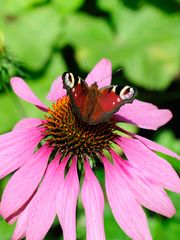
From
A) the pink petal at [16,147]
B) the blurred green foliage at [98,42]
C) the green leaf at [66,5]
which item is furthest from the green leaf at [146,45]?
the pink petal at [16,147]

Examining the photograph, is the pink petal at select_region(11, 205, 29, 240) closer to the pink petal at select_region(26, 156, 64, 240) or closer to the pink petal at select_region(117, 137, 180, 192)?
the pink petal at select_region(26, 156, 64, 240)

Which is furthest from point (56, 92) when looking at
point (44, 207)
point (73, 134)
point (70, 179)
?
point (44, 207)

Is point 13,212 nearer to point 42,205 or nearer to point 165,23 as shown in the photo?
point 42,205

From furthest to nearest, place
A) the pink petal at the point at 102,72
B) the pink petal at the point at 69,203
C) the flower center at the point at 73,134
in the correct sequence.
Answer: the pink petal at the point at 102,72 → the flower center at the point at 73,134 → the pink petal at the point at 69,203

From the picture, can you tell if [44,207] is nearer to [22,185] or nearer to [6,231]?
[22,185]

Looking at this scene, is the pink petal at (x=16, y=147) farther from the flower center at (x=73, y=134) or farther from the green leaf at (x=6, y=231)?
the green leaf at (x=6, y=231)

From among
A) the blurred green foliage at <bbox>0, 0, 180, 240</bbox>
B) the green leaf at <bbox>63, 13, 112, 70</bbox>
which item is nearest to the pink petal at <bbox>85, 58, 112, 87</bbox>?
the blurred green foliage at <bbox>0, 0, 180, 240</bbox>
